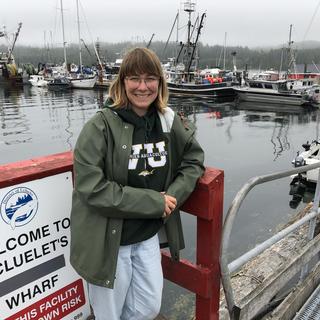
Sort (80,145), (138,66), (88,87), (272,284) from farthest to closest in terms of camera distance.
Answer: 1. (88,87)
2. (272,284)
3. (138,66)
4. (80,145)

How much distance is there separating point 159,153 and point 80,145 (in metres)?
0.43

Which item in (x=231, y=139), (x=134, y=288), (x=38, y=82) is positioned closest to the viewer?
(x=134, y=288)

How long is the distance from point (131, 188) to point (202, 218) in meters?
0.47

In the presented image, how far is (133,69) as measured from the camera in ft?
6.35

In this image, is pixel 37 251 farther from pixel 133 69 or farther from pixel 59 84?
pixel 59 84

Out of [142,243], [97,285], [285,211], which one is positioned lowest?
[285,211]

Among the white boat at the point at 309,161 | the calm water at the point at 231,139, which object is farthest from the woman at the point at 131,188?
the white boat at the point at 309,161

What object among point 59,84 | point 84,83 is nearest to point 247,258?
point 84,83

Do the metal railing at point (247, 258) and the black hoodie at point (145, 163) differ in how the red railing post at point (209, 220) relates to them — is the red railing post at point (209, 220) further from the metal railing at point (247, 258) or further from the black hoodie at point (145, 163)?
the black hoodie at point (145, 163)

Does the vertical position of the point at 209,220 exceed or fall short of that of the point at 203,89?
it exceeds it

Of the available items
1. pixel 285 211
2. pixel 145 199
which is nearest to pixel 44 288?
pixel 145 199

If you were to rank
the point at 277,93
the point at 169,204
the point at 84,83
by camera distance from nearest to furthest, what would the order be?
the point at 169,204
the point at 277,93
the point at 84,83

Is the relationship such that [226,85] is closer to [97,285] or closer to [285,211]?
[285,211]

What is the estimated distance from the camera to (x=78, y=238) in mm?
1822
